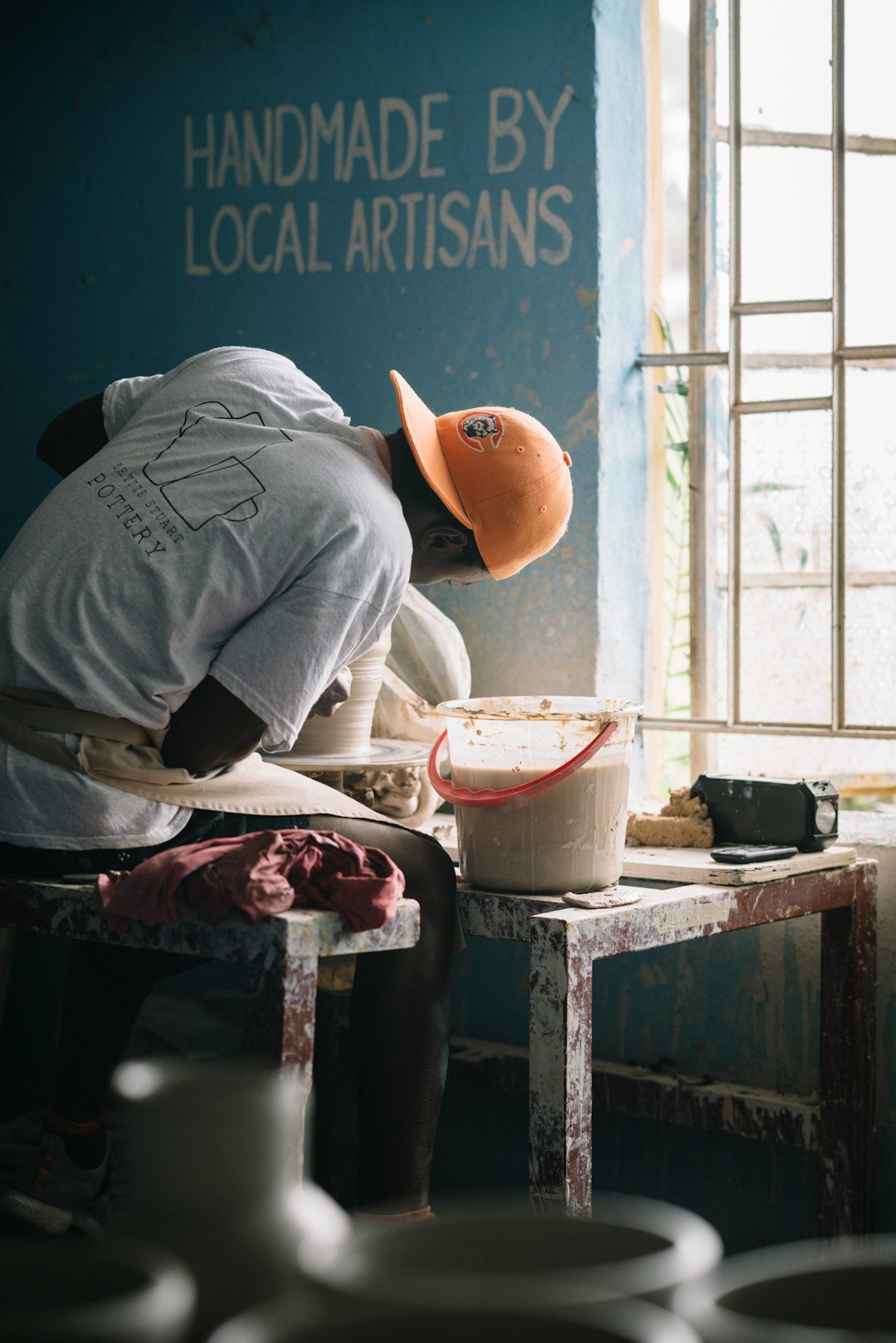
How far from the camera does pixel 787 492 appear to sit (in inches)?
113

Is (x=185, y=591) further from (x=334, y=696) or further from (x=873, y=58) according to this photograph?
(x=873, y=58)

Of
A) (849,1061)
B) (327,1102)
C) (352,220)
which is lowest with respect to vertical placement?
(327,1102)

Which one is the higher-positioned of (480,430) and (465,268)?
(465,268)

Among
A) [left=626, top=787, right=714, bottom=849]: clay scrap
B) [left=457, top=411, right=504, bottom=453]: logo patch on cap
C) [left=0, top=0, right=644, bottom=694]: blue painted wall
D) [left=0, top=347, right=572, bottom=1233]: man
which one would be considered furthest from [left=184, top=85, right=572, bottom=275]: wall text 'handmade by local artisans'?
[left=626, top=787, right=714, bottom=849]: clay scrap

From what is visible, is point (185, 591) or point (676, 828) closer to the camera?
point (185, 591)

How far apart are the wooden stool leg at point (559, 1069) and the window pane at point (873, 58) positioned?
1.94 m

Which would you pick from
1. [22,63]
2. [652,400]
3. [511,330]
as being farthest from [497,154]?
[22,63]

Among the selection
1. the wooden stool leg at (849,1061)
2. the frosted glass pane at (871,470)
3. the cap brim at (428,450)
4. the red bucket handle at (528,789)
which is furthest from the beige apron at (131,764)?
the frosted glass pane at (871,470)

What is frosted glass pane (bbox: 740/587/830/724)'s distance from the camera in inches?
112

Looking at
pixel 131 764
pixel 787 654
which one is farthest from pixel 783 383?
pixel 131 764

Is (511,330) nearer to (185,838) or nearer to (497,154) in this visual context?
(497,154)

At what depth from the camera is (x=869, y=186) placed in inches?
110

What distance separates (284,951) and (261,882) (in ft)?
0.32

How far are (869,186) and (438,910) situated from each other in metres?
1.87
